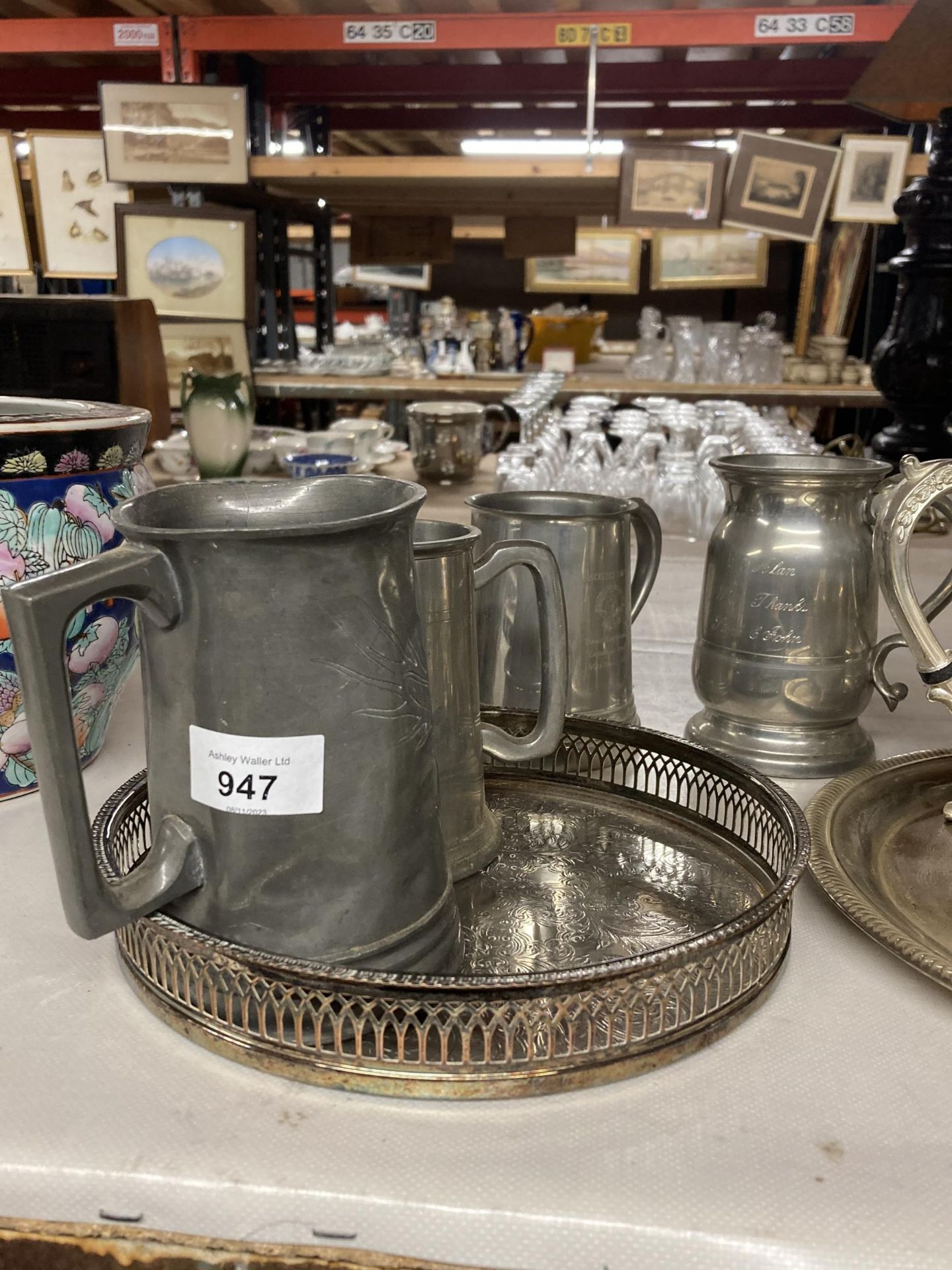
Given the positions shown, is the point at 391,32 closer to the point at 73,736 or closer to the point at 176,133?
the point at 176,133

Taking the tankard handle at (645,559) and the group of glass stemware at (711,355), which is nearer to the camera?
the tankard handle at (645,559)

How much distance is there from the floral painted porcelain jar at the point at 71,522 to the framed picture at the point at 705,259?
3.66 m

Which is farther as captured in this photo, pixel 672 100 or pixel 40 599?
pixel 672 100

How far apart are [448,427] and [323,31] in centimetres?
199

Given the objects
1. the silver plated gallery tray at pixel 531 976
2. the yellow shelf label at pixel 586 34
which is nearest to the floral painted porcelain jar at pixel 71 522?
the silver plated gallery tray at pixel 531 976

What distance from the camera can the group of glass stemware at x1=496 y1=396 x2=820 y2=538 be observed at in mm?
1651

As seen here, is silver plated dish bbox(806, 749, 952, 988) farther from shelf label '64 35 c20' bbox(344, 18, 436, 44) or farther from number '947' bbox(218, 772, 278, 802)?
shelf label '64 35 c20' bbox(344, 18, 436, 44)

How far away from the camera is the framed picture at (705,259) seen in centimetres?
402

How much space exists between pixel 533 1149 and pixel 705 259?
4.12 metres

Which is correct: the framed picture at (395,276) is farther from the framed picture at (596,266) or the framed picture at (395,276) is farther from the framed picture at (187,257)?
the framed picture at (187,257)

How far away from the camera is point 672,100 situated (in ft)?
14.5

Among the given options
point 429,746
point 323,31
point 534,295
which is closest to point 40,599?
point 429,746

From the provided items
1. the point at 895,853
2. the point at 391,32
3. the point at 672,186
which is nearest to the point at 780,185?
the point at 672,186

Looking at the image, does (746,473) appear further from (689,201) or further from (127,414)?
(689,201)
